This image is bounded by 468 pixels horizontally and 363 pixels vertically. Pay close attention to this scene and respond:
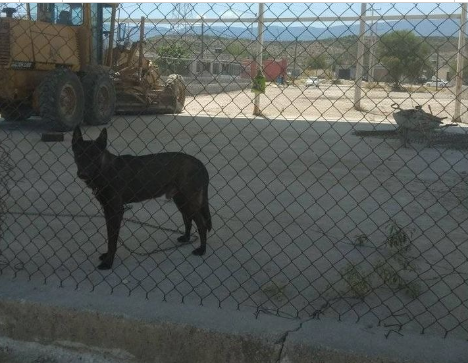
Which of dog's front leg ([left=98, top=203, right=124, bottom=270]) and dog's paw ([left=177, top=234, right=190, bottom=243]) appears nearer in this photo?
dog's front leg ([left=98, top=203, right=124, bottom=270])

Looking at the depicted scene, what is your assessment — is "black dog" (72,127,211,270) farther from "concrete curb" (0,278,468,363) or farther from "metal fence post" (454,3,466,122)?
"metal fence post" (454,3,466,122)

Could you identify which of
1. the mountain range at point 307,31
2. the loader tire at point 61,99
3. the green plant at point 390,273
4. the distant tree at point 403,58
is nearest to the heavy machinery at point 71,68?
the loader tire at point 61,99

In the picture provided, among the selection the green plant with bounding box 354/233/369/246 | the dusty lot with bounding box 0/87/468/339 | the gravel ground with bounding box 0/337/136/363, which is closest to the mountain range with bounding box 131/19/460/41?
the dusty lot with bounding box 0/87/468/339

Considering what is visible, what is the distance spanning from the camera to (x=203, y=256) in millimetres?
4918

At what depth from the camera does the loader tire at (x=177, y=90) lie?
17.7m

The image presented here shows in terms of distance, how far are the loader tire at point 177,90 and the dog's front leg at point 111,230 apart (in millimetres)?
13135

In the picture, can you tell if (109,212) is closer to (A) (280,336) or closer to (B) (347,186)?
(A) (280,336)

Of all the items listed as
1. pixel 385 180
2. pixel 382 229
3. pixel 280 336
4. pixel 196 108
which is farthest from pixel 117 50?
pixel 280 336

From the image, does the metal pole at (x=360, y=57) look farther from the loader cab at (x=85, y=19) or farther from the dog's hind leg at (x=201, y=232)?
the loader cab at (x=85, y=19)

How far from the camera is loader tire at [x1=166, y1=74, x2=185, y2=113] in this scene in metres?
17.7

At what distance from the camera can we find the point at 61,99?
1227 cm

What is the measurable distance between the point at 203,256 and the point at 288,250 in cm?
66

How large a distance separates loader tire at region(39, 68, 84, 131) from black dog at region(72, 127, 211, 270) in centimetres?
751

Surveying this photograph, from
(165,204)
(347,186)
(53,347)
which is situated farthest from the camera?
(347,186)
